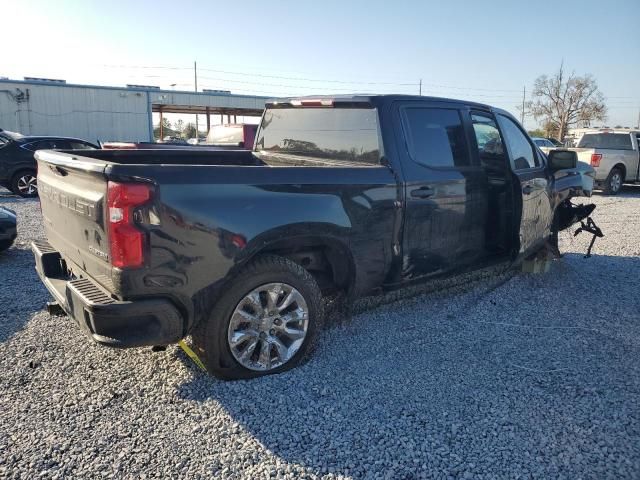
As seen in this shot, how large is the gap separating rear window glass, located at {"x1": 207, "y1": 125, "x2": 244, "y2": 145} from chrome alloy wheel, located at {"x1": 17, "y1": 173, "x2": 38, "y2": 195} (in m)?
4.65

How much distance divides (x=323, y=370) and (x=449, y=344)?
3.64ft

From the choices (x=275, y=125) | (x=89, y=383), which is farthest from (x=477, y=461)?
(x=275, y=125)

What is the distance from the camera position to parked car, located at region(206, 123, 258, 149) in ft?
41.9

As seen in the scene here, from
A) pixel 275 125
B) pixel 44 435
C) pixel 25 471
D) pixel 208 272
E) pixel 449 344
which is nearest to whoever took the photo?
pixel 25 471

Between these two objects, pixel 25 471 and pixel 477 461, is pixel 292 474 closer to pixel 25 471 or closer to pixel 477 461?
pixel 477 461

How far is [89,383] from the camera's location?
346cm

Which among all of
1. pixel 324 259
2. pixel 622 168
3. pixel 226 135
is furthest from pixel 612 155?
pixel 324 259

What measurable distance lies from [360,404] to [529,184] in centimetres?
315

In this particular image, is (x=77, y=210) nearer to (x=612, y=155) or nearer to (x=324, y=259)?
(x=324, y=259)

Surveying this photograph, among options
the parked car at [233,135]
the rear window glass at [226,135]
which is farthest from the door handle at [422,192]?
the rear window glass at [226,135]

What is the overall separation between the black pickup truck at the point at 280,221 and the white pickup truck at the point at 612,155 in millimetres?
11420

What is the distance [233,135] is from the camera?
1360cm

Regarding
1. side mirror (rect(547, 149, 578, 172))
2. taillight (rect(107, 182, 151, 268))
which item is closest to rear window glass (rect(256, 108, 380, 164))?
taillight (rect(107, 182, 151, 268))

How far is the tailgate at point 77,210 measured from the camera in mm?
2969
